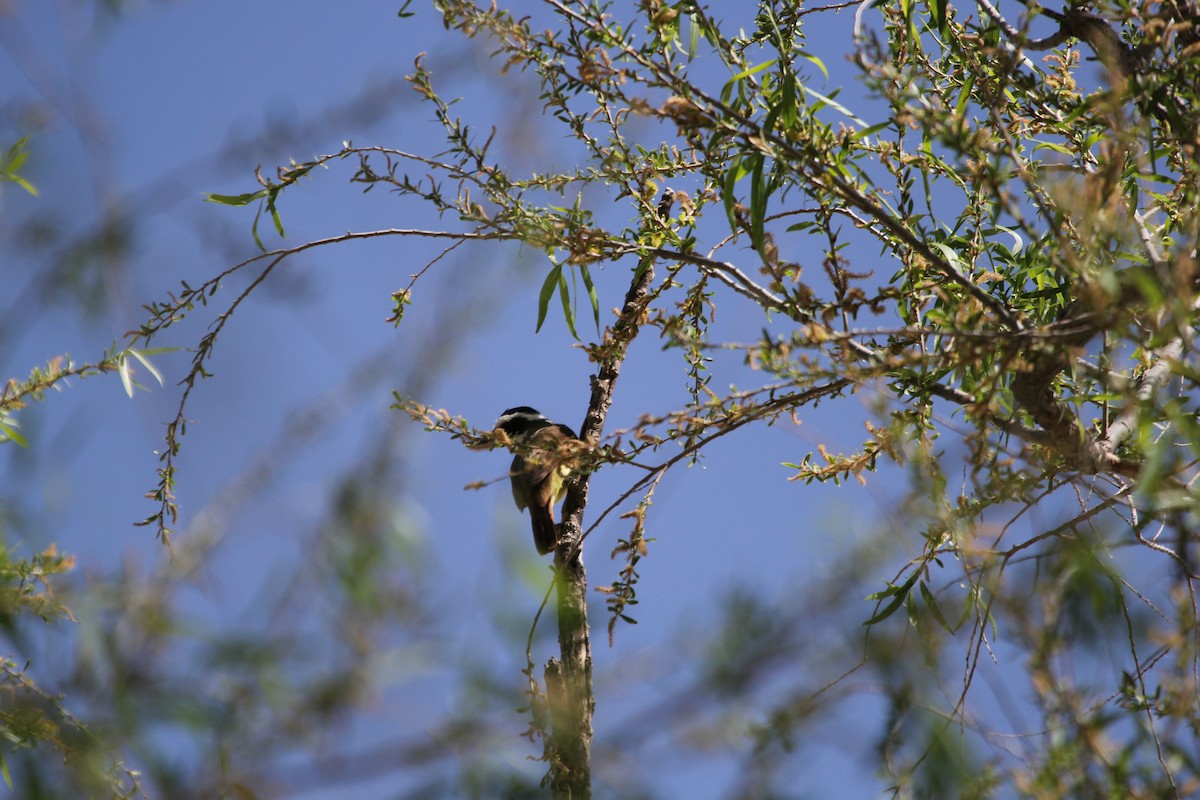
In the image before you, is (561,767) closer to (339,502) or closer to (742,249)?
(339,502)

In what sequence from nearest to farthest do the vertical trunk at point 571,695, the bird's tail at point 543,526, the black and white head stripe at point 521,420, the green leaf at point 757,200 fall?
the vertical trunk at point 571,695 → the green leaf at point 757,200 → the bird's tail at point 543,526 → the black and white head stripe at point 521,420

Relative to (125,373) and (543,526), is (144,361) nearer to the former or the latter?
(125,373)

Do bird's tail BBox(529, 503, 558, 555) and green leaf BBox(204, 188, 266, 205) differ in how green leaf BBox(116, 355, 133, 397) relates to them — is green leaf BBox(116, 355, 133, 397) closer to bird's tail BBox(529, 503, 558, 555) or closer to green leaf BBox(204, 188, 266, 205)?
green leaf BBox(204, 188, 266, 205)

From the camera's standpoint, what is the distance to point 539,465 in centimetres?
208

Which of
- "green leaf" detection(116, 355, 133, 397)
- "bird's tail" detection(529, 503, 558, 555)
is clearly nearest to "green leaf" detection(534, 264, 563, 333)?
"green leaf" detection(116, 355, 133, 397)

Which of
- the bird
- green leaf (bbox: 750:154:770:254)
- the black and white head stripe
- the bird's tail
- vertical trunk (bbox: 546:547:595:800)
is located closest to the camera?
vertical trunk (bbox: 546:547:595:800)

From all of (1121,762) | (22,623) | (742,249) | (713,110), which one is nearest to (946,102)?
(742,249)

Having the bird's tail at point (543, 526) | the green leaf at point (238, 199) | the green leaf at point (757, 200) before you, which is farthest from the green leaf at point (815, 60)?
the bird's tail at point (543, 526)

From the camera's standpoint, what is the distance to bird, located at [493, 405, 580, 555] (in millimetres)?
2088

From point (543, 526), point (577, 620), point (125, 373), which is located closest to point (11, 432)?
point (125, 373)

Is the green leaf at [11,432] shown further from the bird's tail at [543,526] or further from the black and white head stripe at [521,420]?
the black and white head stripe at [521,420]

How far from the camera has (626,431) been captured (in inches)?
78.5

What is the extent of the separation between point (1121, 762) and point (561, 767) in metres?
0.81

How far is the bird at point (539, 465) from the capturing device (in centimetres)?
209
